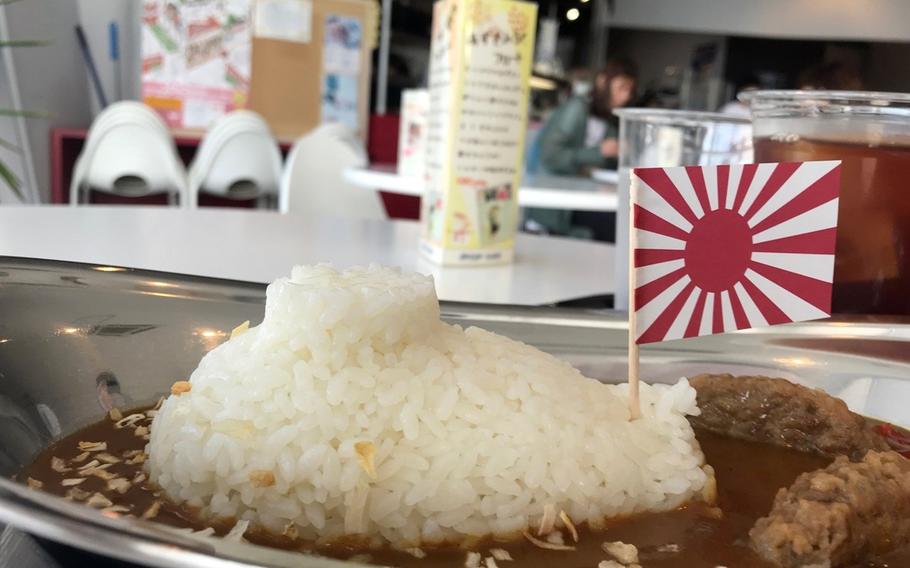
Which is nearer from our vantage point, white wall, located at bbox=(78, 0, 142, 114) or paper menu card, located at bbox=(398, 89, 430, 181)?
paper menu card, located at bbox=(398, 89, 430, 181)

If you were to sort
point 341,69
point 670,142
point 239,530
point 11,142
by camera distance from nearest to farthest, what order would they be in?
point 239,530 → point 670,142 → point 11,142 → point 341,69

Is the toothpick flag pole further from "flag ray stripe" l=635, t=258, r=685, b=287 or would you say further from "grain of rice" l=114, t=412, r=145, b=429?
"grain of rice" l=114, t=412, r=145, b=429

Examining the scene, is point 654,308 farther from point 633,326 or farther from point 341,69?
point 341,69

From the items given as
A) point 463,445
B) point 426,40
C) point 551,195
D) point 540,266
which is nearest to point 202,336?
point 463,445

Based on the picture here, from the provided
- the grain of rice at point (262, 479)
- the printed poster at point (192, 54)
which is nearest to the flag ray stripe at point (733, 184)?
the grain of rice at point (262, 479)

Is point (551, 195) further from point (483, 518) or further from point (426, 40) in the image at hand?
point (426, 40)

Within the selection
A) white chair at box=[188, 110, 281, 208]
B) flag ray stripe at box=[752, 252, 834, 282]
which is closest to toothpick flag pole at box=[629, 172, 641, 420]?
flag ray stripe at box=[752, 252, 834, 282]

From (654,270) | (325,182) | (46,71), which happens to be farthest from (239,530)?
(46,71)

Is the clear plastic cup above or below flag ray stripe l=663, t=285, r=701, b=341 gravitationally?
above
